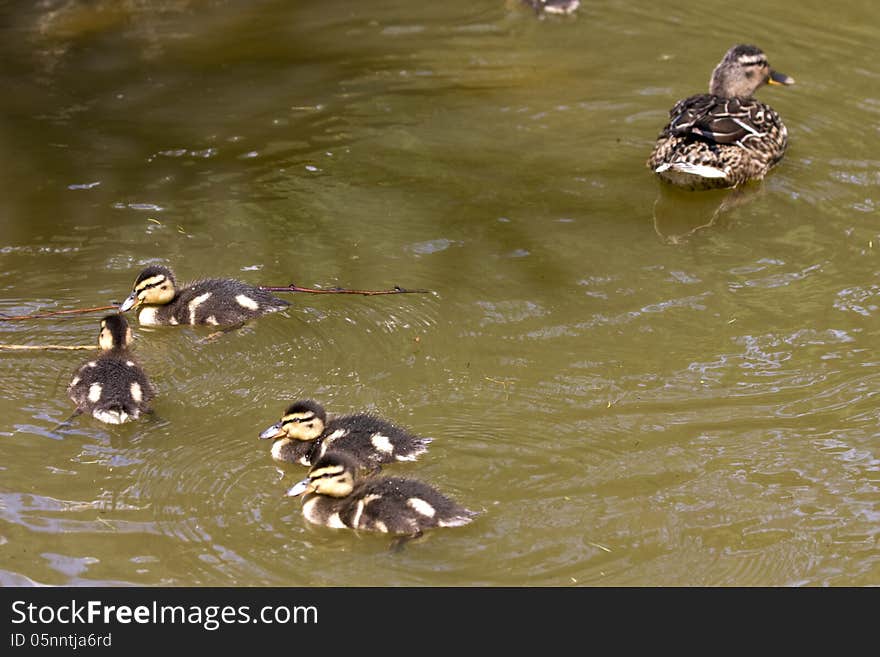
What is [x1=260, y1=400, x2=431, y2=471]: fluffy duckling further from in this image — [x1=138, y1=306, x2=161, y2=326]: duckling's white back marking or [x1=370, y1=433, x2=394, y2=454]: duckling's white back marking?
[x1=138, y1=306, x2=161, y2=326]: duckling's white back marking

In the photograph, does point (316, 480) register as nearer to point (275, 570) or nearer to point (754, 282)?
point (275, 570)

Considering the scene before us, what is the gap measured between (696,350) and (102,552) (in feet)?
8.39

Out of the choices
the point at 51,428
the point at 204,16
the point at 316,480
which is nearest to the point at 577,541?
the point at 316,480

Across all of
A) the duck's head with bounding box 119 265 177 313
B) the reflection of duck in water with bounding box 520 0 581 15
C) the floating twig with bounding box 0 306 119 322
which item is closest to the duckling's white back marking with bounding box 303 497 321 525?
the duck's head with bounding box 119 265 177 313

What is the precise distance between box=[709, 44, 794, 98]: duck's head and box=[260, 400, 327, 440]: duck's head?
4208 mm

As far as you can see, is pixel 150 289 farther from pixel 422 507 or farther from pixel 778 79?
pixel 778 79

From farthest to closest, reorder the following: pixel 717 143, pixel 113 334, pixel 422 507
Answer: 1. pixel 717 143
2. pixel 113 334
3. pixel 422 507

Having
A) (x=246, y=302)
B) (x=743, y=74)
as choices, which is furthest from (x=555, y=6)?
(x=246, y=302)

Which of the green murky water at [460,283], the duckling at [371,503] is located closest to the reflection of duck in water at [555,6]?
the green murky water at [460,283]

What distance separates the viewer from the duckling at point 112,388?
482cm

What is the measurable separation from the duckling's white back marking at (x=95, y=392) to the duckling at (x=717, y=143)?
3514 millimetres

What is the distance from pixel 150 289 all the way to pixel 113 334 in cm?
40

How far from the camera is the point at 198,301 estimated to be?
5.64 m

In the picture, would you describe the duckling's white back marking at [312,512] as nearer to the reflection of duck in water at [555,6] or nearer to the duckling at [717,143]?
the duckling at [717,143]
